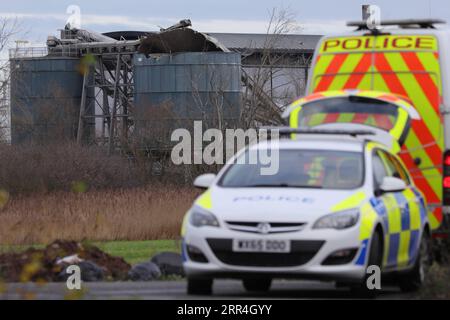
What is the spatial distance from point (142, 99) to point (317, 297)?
58817 mm

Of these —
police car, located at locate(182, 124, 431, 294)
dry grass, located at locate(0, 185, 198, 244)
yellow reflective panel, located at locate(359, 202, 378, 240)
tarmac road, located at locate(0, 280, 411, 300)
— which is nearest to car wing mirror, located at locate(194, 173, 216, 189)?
police car, located at locate(182, 124, 431, 294)

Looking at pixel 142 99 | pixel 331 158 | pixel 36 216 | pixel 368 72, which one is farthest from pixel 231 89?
pixel 331 158

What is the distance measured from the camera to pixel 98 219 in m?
28.4

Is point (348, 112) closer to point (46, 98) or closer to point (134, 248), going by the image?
point (134, 248)

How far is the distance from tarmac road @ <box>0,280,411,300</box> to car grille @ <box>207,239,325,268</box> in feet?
2.17

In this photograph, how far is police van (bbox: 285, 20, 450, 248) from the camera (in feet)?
52.7

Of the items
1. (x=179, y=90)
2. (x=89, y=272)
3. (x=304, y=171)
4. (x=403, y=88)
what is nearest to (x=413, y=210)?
(x=304, y=171)

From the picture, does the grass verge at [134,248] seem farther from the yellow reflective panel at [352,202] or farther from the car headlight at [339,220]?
the car headlight at [339,220]

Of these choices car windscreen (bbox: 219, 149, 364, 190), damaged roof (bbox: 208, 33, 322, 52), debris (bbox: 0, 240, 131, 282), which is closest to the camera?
car windscreen (bbox: 219, 149, 364, 190)

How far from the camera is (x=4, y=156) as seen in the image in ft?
184

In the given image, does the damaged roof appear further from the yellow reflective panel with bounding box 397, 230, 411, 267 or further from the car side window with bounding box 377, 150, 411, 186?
the yellow reflective panel with bounding box 397, 230, 411, 267

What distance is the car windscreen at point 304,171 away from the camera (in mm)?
12453

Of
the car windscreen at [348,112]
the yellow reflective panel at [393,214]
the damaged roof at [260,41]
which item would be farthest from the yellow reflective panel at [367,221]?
the damaged roof at [260,41]

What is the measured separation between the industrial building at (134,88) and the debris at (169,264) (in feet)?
151
